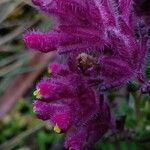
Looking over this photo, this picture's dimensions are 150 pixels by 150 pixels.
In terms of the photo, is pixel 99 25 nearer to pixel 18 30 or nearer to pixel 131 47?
pixel 131 47

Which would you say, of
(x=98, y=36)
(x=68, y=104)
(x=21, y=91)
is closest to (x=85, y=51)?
(x=98, y=36)

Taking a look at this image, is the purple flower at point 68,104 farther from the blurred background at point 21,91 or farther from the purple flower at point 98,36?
the blurred background at point 21,91

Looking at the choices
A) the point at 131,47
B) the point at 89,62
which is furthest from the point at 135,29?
the point at 89,62

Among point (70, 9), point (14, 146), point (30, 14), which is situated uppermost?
point (70, 9)

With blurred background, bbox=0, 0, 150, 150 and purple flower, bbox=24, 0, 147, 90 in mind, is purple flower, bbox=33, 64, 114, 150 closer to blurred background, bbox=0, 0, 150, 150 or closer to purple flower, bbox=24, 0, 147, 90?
purple flower, bbox=24, 0, 147, 90

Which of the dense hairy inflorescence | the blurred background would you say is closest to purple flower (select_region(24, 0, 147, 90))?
the dense hairy inflorescence
